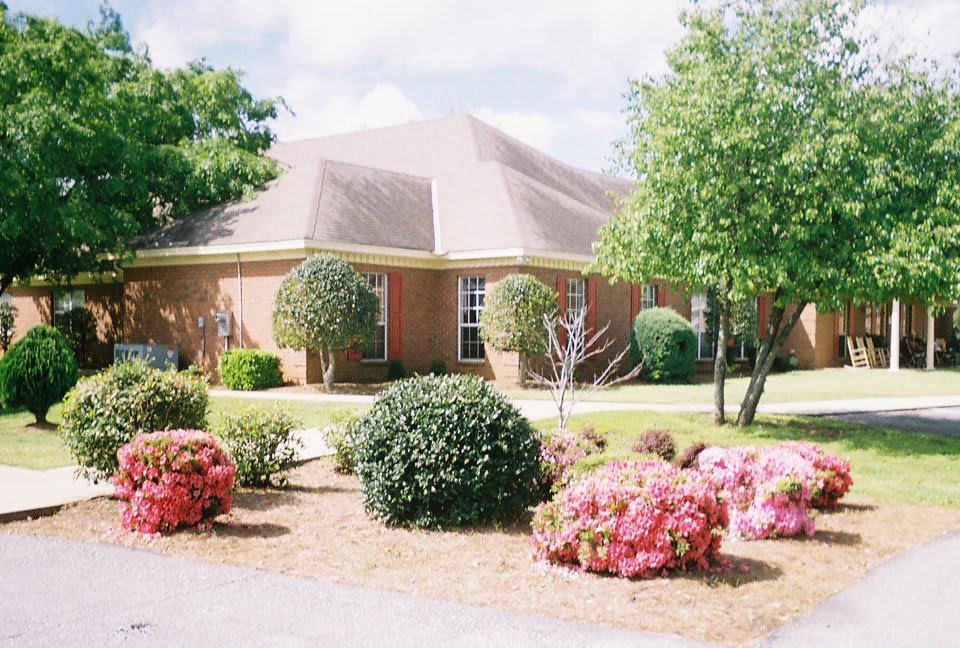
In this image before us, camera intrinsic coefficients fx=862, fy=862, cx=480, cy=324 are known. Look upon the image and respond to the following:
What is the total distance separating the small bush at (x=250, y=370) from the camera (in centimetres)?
1884

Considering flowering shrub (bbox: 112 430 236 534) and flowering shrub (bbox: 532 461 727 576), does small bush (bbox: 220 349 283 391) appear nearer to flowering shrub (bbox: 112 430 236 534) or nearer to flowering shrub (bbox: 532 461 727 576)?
flowering shrub (bbox: 112 430 236 534)

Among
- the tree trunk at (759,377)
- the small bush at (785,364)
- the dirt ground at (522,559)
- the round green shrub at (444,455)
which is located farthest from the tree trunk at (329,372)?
the small bush at (785,364)

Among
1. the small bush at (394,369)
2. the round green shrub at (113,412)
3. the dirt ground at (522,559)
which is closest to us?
the dirt ground at (522,559)

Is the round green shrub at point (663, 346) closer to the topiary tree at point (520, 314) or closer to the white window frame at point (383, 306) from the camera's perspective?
the topiary tree at point (520, 314)

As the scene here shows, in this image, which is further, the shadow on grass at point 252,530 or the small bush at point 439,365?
the small bush at point 439,365

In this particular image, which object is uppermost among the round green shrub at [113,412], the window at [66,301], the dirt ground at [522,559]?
the window at [66,301]

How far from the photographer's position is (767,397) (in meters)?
18.7

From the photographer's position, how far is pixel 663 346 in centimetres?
2208

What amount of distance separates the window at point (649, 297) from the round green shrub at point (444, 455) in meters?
17.7

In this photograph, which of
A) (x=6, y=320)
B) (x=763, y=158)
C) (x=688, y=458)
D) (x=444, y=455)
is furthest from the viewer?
(x=6, y=320)

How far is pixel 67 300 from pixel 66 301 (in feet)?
0.25

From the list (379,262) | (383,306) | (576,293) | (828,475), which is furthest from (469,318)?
(828,475)

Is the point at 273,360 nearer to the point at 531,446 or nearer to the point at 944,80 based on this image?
the point at 531,446

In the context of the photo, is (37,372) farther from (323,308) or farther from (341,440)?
(341,440)
